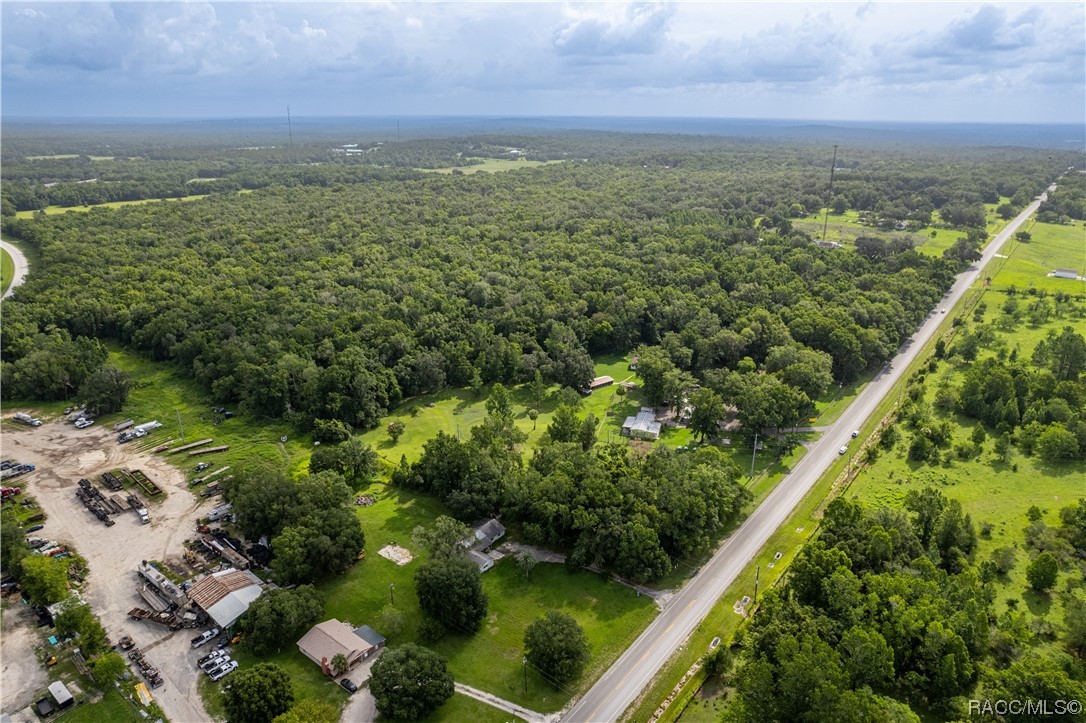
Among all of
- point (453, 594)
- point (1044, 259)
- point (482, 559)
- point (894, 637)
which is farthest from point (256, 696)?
point (1044, 259)

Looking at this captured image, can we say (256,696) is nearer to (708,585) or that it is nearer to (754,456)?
(708,585)

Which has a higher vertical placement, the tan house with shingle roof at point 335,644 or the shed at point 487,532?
the shed at point 487,532

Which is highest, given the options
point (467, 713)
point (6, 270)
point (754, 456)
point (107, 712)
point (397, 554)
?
point (6, 270)

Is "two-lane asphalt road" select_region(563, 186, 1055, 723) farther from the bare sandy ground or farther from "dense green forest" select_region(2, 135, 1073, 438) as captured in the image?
the bare sandy ground

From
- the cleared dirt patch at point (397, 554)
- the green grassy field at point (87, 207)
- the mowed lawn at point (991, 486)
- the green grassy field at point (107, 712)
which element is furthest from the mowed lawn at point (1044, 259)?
the green grassy field at point (87, 207)

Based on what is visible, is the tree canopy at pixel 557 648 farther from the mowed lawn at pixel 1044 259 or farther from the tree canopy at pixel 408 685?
the mowed lawn at pixel 1044 259

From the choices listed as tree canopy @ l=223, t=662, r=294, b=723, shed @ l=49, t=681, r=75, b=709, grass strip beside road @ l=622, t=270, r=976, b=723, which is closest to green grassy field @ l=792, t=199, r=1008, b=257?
grass strip beside road @ l=622, t=270, r=976, b=723

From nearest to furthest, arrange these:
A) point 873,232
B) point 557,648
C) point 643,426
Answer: point 557,648 < point 643,426 < point 873,232
